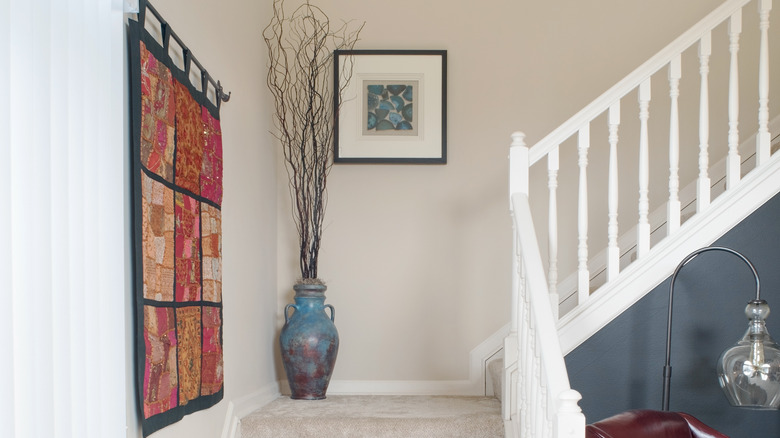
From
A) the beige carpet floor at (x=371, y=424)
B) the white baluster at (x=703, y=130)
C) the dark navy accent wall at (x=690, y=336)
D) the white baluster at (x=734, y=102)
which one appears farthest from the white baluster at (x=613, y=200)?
the beige carpet floor at (x=371, y=424)

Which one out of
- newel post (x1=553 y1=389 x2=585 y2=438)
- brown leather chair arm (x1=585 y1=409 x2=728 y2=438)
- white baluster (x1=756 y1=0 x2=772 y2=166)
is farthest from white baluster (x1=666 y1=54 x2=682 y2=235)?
newel post (x1=553 y1=389 x2=585 y2=438)

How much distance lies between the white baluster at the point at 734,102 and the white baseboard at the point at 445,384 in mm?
1381

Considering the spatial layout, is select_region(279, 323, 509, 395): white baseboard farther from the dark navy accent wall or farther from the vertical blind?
the vertical blind

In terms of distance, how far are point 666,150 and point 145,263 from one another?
2757 mm

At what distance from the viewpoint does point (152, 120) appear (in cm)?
202

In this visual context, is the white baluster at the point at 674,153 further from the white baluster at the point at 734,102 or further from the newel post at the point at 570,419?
the newel post at the point at 570,419

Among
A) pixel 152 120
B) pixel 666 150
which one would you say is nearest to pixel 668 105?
pixel 666 150

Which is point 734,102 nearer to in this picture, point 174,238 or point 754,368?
point 754,368

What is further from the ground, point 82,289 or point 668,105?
point 668,105

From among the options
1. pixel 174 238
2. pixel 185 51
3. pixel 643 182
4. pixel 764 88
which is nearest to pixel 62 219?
pixel 174 238

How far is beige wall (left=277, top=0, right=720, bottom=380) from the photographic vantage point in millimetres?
3871

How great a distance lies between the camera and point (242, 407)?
3.08 m

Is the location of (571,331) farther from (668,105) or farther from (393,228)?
(668,105)

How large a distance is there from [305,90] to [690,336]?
6.94 ft
